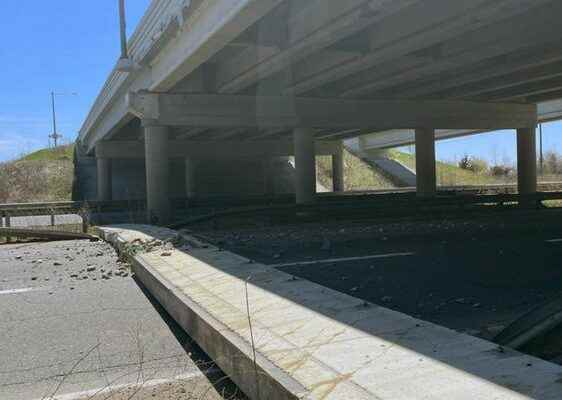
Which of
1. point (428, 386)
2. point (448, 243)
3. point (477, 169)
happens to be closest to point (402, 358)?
point (428, 386)

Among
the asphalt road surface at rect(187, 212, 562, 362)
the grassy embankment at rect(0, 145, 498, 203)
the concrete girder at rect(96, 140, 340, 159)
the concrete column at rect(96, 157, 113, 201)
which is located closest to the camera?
the asphalt road surface at rect(187, 212, 562, 362)

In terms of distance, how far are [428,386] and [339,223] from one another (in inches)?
537

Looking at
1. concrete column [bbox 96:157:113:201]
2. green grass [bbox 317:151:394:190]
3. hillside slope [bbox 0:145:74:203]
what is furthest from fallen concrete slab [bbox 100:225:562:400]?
green grass [bbox 317:151:394:190]

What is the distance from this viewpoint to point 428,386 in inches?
128

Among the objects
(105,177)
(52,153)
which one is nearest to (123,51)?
(105,177)

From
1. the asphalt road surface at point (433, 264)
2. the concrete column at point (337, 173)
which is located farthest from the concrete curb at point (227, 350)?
the concrete column at point (337, 173)

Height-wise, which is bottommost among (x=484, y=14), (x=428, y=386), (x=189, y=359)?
(x=189, y=359)

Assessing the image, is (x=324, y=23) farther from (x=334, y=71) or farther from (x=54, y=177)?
(x=54, y=177)

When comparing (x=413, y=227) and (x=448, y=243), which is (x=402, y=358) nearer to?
(x=448, y=243)

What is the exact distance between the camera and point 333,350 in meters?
4.08

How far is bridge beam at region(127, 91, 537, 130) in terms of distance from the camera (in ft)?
68.8

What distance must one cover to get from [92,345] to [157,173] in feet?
53.9

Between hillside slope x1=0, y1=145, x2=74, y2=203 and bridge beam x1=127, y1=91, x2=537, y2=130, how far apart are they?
26.6 metres

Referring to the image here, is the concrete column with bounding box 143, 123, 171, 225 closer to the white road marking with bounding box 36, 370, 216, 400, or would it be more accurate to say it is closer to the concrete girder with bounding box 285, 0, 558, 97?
the concrete girder with bounding box 285, 0, 558, 97
